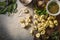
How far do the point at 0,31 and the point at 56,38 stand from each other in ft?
1.29

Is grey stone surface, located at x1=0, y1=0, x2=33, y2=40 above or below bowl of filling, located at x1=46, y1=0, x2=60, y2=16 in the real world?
below

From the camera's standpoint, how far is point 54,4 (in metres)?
1.27

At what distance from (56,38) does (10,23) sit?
13.4 inches

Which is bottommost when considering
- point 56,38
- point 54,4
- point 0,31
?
point 56,38

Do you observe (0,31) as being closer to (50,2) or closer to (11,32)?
(11,32)

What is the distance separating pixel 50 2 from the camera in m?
1.26

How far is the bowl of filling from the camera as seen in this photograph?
1245 millimetres

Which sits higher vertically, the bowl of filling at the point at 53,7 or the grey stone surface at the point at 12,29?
the bowl of filling at the point at 53,7

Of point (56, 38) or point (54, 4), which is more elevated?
point (54, 4)

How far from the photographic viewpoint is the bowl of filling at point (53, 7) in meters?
1.25

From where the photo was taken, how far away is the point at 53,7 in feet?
4.16

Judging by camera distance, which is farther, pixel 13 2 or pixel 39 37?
pixel 13 2

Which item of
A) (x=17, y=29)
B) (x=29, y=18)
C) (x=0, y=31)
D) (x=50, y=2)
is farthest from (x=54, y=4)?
(x=0, y=31)

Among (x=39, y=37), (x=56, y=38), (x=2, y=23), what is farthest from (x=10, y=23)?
(x=56, y=38)
